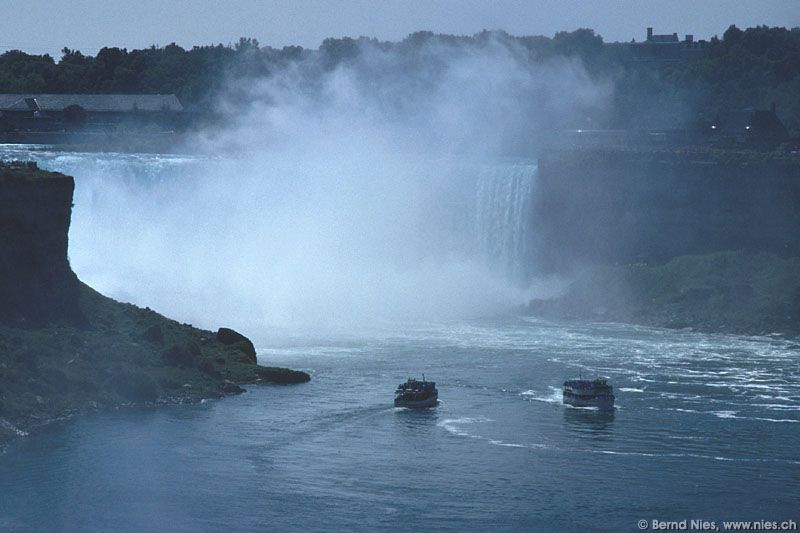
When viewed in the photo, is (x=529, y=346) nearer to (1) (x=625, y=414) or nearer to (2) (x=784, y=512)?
(1) (x=625, y=414)

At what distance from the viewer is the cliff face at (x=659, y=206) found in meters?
83.7

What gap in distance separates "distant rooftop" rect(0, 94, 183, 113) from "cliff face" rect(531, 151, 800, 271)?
4490 cm

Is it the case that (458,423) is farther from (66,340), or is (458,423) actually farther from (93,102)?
(93,102)

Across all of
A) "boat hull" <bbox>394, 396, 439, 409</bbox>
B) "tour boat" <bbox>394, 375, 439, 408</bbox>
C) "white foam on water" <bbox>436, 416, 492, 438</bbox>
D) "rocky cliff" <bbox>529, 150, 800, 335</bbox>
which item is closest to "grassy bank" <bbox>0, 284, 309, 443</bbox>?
"tour boat" <bbox>394, 375, 439, 408</bbox>

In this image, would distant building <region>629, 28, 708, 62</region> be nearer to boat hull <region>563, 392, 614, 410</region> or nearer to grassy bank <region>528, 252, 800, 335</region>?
grassy bank <region>528, 252, 800, 335</region>

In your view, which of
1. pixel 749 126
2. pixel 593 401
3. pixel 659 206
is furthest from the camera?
pixel 749 126

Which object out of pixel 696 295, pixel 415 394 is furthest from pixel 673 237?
pixel 415 394

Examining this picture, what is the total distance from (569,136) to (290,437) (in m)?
70.1

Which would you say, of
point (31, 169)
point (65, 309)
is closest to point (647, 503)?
point (65, 309)

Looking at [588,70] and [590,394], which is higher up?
[588,70]

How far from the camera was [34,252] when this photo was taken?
53594mm

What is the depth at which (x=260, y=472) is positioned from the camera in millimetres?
43094

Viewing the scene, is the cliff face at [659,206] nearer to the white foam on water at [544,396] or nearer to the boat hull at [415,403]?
the white foam on water at [544,396]

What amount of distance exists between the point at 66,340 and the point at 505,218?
42508 mm
